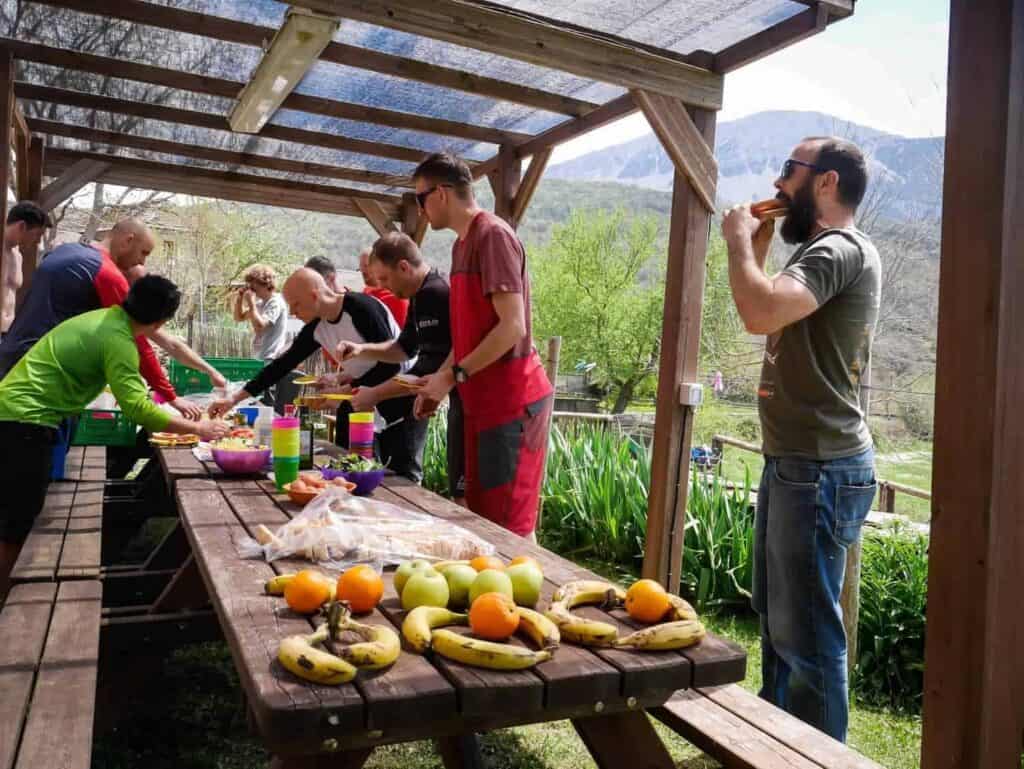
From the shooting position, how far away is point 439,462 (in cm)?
736

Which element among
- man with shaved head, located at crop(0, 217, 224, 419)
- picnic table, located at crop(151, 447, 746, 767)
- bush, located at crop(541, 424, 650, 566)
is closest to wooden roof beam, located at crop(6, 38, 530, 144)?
man with shaved head, located at crop(0, 217, 224, 419)

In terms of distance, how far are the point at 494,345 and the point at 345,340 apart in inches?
72.7

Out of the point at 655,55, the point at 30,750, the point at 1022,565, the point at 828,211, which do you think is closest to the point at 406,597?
the point at 30,750

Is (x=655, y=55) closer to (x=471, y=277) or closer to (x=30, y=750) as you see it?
(x=471, y=277)

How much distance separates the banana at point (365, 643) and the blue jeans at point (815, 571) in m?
1.30

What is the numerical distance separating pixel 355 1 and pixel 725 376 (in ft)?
113

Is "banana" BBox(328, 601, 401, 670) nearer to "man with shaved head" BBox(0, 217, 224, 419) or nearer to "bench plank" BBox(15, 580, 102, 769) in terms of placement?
"bench plank" BBox(15, 580, 102, 769)

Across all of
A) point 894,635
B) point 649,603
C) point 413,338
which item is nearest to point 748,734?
point 649,603

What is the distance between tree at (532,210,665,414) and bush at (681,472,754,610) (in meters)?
38.5

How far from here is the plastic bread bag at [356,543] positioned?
199cm

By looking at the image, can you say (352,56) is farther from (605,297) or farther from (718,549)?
(605,297)

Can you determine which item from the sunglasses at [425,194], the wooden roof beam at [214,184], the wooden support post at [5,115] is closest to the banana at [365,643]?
the sunglasses at [425,194]

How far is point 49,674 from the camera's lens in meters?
2.05

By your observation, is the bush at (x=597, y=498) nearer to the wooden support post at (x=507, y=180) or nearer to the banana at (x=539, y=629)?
the wooden support post at (x=507, y=180)
